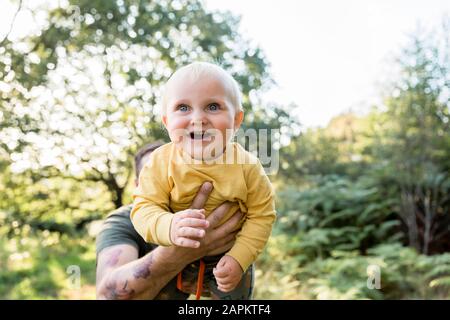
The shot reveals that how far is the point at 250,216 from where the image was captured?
1.09m

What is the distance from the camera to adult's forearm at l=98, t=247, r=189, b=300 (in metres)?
1.41

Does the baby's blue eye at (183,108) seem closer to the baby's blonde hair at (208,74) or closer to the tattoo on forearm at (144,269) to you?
the baby's blonde hair at (208,74)

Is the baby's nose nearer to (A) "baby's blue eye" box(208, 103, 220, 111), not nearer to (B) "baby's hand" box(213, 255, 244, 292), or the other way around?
(A) "baby's blue eye" box(208, 103, 220, 111)

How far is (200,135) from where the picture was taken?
0.99 m

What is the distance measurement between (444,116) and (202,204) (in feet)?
14.5

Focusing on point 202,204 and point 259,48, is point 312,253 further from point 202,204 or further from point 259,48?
point 202,204

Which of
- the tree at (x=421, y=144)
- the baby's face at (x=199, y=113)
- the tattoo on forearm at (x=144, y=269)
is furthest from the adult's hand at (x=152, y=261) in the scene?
the tree at (x=421, y=144)

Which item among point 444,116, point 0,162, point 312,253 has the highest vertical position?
point 444,116

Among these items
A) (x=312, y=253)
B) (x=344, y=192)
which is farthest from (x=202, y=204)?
(x=344, y=192)

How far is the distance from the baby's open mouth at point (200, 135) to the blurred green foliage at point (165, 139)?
2183 mm

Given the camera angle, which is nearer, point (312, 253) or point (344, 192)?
point (312, 253)

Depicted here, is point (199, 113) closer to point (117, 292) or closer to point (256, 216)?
point (256, 216)

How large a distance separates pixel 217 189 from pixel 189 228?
7.3 inches

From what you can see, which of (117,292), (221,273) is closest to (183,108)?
(221,273)
